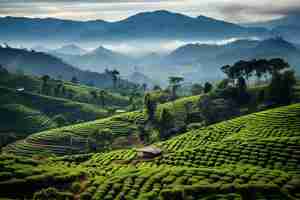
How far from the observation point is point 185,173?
7125cm

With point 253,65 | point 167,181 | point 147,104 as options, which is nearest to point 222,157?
point 167,181

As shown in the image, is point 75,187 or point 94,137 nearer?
point 75,187

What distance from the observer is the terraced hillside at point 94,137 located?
436 ft

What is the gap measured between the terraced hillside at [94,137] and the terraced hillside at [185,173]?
105ft

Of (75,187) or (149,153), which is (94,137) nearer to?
(149,153)

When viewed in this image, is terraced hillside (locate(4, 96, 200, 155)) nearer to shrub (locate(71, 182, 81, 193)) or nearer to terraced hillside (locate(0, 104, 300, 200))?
terraced hillside (locate(0, 104, 300, 200))

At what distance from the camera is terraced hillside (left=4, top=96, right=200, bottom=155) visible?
133000mm

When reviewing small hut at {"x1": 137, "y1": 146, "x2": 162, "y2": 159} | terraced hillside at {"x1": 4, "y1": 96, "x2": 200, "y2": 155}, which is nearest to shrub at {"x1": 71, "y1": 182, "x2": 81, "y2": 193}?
small hut at {"x1": 137, "y1": 146, "x2": 162, "y2": 159}

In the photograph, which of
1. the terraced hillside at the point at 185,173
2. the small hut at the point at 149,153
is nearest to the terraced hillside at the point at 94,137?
the terraced hillside at the point at 185,173

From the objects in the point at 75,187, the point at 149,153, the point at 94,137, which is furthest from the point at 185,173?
the point at 94,137

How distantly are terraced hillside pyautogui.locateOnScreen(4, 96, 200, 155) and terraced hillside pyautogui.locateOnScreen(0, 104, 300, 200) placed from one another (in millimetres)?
32140

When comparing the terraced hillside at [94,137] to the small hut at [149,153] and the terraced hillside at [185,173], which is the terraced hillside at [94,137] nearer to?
the terraced hillside at [185,173]

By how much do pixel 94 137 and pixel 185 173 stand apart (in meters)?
68.4

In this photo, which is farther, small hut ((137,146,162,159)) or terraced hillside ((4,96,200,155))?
terraced hillside ((4,96,200,155))
